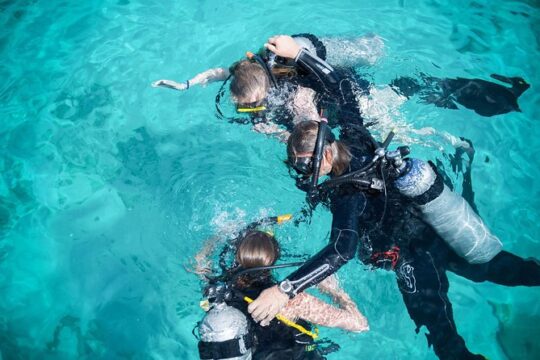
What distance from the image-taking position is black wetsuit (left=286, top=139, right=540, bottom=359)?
330 cm

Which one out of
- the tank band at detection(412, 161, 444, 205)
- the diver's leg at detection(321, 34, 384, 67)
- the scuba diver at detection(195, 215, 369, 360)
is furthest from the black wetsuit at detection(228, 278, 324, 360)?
the diver's leg at detection(321, 34, 384, 67)

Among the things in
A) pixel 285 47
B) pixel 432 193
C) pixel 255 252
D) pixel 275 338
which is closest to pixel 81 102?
pixel 285 47

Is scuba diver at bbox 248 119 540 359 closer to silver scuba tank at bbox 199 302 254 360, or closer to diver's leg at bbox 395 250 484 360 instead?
diver's leg at bbox 395 250 484 360

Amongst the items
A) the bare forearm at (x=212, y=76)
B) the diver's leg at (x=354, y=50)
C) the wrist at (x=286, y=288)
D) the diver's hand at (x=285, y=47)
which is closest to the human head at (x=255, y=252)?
the wrist at (x=286, y=288)

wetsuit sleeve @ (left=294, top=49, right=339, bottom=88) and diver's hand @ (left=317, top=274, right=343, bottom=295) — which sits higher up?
wetsuit sleeve @ (left=294, top=49, right=339, bottom=88)

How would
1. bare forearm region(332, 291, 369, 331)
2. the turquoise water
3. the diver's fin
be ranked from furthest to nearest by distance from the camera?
the diver's fin < the turquoise water < bare forearm region(332, 291, 369, 331)

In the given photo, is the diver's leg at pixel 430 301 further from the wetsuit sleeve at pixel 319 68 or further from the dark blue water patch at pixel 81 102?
the dark blue water patch at pixel 81 102

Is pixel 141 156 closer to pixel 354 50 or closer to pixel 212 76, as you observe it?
pixel 212 76

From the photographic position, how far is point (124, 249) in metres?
→ 4.57

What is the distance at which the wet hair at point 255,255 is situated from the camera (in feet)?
9.51

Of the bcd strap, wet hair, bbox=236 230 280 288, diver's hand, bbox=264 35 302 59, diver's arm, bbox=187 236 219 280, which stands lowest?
diver's arm, bbox=187 236 219 280

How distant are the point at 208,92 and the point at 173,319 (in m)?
3.36

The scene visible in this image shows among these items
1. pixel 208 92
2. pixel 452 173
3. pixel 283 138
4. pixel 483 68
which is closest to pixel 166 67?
pixel 208 92

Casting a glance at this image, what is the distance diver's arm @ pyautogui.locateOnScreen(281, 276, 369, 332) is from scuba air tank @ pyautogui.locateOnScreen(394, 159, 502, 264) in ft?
3.57
